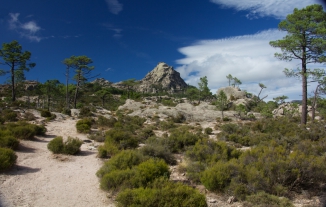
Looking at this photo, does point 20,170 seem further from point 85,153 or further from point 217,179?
point 217,179

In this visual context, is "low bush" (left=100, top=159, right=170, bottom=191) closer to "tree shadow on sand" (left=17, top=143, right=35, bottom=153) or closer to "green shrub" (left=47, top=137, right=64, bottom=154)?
"green shrub" (left=47, top=137, right=64, bottom=154)

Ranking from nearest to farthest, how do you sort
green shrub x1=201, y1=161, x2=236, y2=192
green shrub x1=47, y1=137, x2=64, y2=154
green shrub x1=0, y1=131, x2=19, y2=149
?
green shrub x1=201, y1=161, x2=236, y2=192 < green shrub x1=0, y1=131, x2=19, y2=149 < green shrub x1=47, y1=137, x2=64, y2=154

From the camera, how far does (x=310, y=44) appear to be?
50.1ft

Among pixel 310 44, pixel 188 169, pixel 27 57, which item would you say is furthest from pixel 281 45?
pixel 27 57

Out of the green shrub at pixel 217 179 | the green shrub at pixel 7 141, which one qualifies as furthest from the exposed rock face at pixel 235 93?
the green shrub at pixel 7 141

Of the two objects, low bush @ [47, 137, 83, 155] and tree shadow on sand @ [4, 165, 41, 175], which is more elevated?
low bush @ [47, 137, 83, 155]

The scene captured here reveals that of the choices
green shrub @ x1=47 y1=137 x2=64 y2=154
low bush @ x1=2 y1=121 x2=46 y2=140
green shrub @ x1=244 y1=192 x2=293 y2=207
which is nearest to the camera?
green shrub @ x1=244 y1=192 x2=293 y2=207

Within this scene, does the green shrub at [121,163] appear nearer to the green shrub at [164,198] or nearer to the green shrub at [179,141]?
the green shrub at [164,198]

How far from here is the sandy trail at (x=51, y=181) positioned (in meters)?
5.22

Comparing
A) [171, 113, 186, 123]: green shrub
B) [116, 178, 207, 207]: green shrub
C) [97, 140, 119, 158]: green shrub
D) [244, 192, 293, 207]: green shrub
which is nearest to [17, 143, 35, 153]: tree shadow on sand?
[97, 140, 119, 158]: green shrub

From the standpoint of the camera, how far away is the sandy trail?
5.22 metres

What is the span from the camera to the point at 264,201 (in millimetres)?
4840

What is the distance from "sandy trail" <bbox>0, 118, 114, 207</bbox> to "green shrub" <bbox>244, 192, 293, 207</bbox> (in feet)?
11.6

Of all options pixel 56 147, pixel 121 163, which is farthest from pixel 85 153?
pixel 121 163
